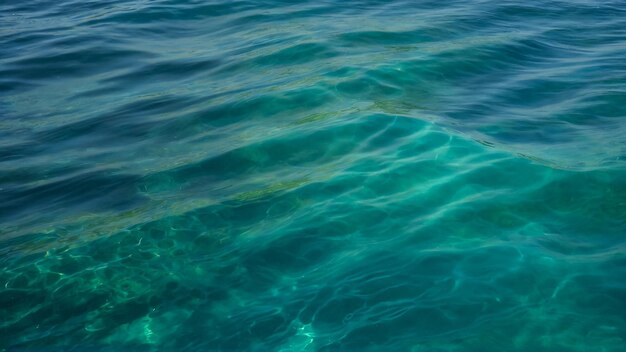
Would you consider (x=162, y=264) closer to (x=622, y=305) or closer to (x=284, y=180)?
(x=284, y=180)

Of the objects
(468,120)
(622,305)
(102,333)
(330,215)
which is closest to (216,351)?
(102,333)

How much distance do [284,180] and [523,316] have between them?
2.36 metres

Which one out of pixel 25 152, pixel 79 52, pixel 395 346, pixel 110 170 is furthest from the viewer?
pixel 79 52

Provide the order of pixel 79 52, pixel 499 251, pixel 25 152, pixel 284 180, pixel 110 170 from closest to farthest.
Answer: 1. pixel 499 251
2. pixel 284 180
3. pixel 110 170
4. pixel 25 152
5. pixel 79 52

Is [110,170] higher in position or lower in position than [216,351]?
higher

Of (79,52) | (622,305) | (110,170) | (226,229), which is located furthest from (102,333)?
(79,52)

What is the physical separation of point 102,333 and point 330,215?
1.86 m

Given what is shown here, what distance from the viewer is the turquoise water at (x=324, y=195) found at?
4359 millimetres

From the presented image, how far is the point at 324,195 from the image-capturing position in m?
5.52

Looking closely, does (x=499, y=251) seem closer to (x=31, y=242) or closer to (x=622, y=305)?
(x=622, y=305)

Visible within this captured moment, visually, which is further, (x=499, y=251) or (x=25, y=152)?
(x=25, y=152)

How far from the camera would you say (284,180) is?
19.1 ft

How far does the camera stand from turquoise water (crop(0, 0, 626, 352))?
14.3ft

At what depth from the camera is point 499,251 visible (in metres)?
4.78
